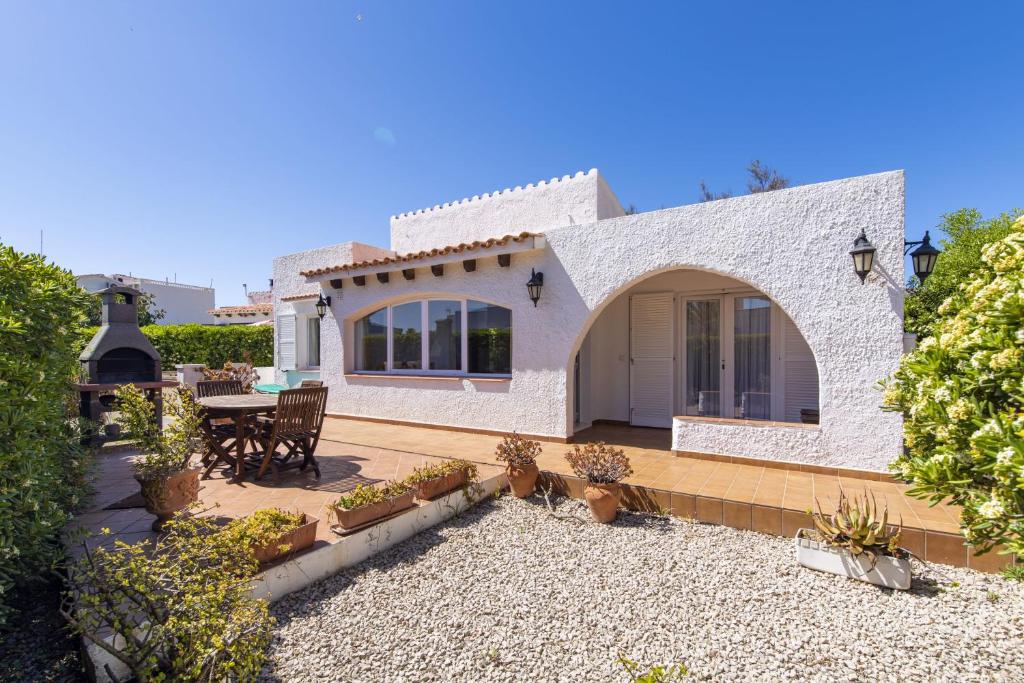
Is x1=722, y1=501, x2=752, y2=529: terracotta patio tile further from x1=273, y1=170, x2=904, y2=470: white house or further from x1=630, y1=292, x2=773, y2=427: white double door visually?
x1=630, y1=292, x2=773, y2=427: white double door

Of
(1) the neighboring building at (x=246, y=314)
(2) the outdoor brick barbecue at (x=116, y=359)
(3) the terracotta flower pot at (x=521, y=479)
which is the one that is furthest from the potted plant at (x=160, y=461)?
(1) the neighboring building at (x=246, y=314)

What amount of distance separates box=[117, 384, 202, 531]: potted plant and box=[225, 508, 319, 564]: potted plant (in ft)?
2.92

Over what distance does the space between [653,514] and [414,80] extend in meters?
10.2

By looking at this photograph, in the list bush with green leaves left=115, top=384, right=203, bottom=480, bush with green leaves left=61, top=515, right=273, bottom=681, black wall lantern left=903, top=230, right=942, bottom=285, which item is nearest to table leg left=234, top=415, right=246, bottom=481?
bush with green leaves left=115, top=384, right=203, bottom=480

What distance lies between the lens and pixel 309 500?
17.0 ft

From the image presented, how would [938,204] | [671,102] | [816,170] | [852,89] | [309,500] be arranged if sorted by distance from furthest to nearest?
[816,170]
[938,204]
[671,102]
[852,89]
[309,500]

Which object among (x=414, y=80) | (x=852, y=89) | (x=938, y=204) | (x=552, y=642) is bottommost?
(x=552, y=642)

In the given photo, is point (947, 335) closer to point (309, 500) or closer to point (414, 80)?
point (309, 500)

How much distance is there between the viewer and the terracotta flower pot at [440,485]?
5.18 meters

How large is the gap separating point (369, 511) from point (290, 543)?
84cm

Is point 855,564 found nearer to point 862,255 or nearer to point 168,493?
point 862,255

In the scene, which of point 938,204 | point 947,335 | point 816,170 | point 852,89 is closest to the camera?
point 947,335

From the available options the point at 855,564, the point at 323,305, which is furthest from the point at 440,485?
A: the point at 323,305

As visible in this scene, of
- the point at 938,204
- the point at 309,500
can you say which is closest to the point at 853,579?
the point at 309,500
